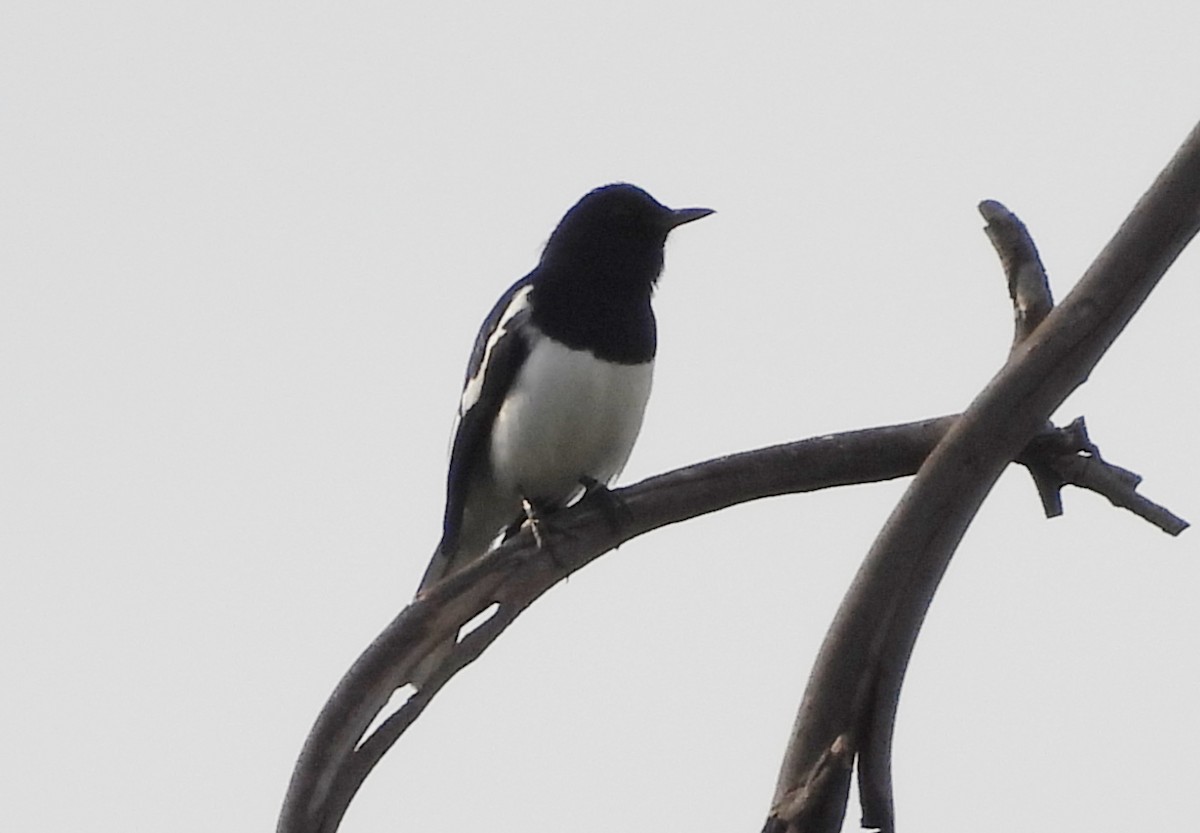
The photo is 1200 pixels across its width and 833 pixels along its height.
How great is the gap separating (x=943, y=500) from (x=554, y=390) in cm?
225

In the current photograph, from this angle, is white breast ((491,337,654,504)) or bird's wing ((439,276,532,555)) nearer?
white breast ((491,337,654,504))

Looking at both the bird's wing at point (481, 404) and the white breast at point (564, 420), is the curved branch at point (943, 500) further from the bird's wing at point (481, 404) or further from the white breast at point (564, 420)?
the bird's wing at point (481, 404)

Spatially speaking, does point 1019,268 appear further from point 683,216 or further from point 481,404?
point 683,216

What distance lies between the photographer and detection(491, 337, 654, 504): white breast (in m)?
4.64

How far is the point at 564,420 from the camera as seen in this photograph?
15.2 feet

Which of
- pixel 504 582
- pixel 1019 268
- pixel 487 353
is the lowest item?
pixel 504 582

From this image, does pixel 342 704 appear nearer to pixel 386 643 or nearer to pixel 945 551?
pixel 386 643

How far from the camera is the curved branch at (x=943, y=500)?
2379 millimetres

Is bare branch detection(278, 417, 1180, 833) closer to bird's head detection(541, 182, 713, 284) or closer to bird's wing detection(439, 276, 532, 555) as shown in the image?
bird's wing detection(439, 276, 532, 555)

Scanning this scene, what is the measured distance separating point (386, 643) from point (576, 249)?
2.56 m

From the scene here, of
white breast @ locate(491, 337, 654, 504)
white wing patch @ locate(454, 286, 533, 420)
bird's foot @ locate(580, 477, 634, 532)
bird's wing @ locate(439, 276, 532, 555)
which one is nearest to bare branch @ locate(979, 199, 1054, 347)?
bird's foot @ locate(580, 477, 634, 532)

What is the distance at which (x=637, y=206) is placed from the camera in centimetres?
530

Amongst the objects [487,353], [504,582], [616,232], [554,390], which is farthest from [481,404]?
[504,582]

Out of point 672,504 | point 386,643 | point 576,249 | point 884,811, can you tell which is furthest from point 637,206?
point 884,811
